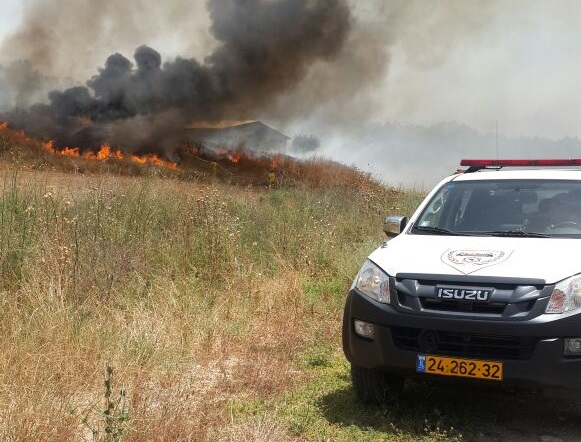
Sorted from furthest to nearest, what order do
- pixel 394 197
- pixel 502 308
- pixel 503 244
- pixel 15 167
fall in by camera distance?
pixel 394 197 < pixel 15 167 < pixel 503 244 < pixel 502 308

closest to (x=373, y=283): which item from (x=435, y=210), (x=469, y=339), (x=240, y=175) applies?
(x=469, y=339)

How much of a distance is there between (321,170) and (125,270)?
32.4 ft

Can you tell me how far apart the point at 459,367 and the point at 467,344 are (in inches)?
5.8

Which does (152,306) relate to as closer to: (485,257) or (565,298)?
(485,257)

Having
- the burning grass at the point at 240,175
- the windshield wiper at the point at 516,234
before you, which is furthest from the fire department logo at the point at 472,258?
the burning grass at the point at 240,175

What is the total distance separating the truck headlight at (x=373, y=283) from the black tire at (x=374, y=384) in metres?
0.53

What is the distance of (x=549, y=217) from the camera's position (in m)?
4.88

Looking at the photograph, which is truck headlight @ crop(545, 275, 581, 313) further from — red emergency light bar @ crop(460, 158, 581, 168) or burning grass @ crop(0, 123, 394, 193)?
burning grass @ crop(0, 123, 394, 193)

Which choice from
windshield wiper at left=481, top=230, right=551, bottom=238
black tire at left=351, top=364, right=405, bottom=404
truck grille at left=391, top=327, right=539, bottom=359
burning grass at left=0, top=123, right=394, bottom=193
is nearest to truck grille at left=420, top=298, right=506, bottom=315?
truck grille at left=391, top=327, right=539, bottom=359

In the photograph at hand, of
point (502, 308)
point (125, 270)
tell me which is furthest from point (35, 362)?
point (502, 308)

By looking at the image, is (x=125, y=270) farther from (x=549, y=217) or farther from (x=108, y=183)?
(x=549, y=217)

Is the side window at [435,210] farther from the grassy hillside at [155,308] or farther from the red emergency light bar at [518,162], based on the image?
the grassy hillside at [155,308]

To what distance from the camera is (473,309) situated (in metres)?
3.84

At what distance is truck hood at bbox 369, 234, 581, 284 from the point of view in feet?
12.6
